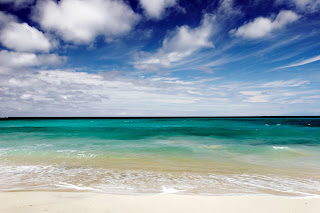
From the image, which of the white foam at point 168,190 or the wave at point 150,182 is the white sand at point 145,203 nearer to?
the white foam at point 168,190

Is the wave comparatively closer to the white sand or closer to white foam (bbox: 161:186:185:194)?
white foam (bbox: 161:186:185:194)

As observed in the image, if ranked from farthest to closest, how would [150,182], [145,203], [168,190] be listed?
[150,182], [168,190], [145,203]

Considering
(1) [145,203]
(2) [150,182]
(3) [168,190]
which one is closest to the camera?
(1) [145,203]

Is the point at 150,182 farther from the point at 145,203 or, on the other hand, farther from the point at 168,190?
the point at 145,203

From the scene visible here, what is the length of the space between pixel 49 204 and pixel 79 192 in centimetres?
111

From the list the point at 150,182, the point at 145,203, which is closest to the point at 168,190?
the point at 150,182

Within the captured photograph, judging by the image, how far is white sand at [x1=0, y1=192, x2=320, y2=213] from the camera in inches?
193

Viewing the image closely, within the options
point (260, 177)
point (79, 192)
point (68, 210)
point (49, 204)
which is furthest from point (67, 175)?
point (260, 177)

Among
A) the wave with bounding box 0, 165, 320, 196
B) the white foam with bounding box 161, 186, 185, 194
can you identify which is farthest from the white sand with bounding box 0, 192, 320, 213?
the wave with bounding box 0, 165, 320, 196

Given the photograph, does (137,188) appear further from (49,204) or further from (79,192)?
(49,204)

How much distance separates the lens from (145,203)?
530 centimetres

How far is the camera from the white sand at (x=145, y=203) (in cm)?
489

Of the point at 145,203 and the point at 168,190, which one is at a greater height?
the point at 145,203

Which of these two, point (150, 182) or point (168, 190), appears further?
point (150, 182)
